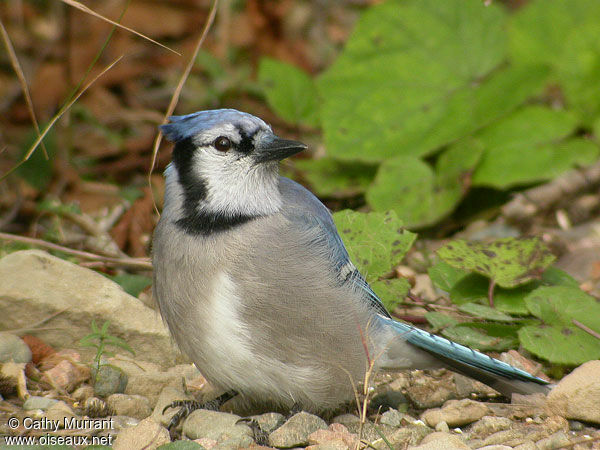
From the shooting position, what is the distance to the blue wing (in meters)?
3.11

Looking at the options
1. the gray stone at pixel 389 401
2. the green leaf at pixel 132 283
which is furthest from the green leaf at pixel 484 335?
the green leaf at pixel 132 283

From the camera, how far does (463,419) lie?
9.43ft

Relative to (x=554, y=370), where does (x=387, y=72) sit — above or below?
above

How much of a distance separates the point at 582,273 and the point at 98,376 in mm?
2552

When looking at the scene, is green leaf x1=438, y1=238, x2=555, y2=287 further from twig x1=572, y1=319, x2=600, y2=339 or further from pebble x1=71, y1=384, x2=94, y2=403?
pebble x1=71, y1=384, x2=94, y2=403

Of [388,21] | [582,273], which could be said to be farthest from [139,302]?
[388,21]

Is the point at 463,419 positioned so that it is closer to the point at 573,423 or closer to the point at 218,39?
A: the point at 573,423

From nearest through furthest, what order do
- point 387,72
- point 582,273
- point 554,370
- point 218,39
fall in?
point 554,370
point 582,273
point 387,72
point 218,39

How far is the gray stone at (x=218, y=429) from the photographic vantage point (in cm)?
268

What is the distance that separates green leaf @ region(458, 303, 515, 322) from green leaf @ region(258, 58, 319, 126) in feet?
8.18

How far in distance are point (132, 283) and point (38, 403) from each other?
102 cm

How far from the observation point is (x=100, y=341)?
3201 mm

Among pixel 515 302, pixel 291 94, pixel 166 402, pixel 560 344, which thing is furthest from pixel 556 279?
pixel 291 94

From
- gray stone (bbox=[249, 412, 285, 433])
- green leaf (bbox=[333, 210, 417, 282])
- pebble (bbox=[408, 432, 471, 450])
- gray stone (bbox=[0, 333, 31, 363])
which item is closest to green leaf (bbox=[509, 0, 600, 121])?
green leaf (bbox=[333, 210, 417, 282])
